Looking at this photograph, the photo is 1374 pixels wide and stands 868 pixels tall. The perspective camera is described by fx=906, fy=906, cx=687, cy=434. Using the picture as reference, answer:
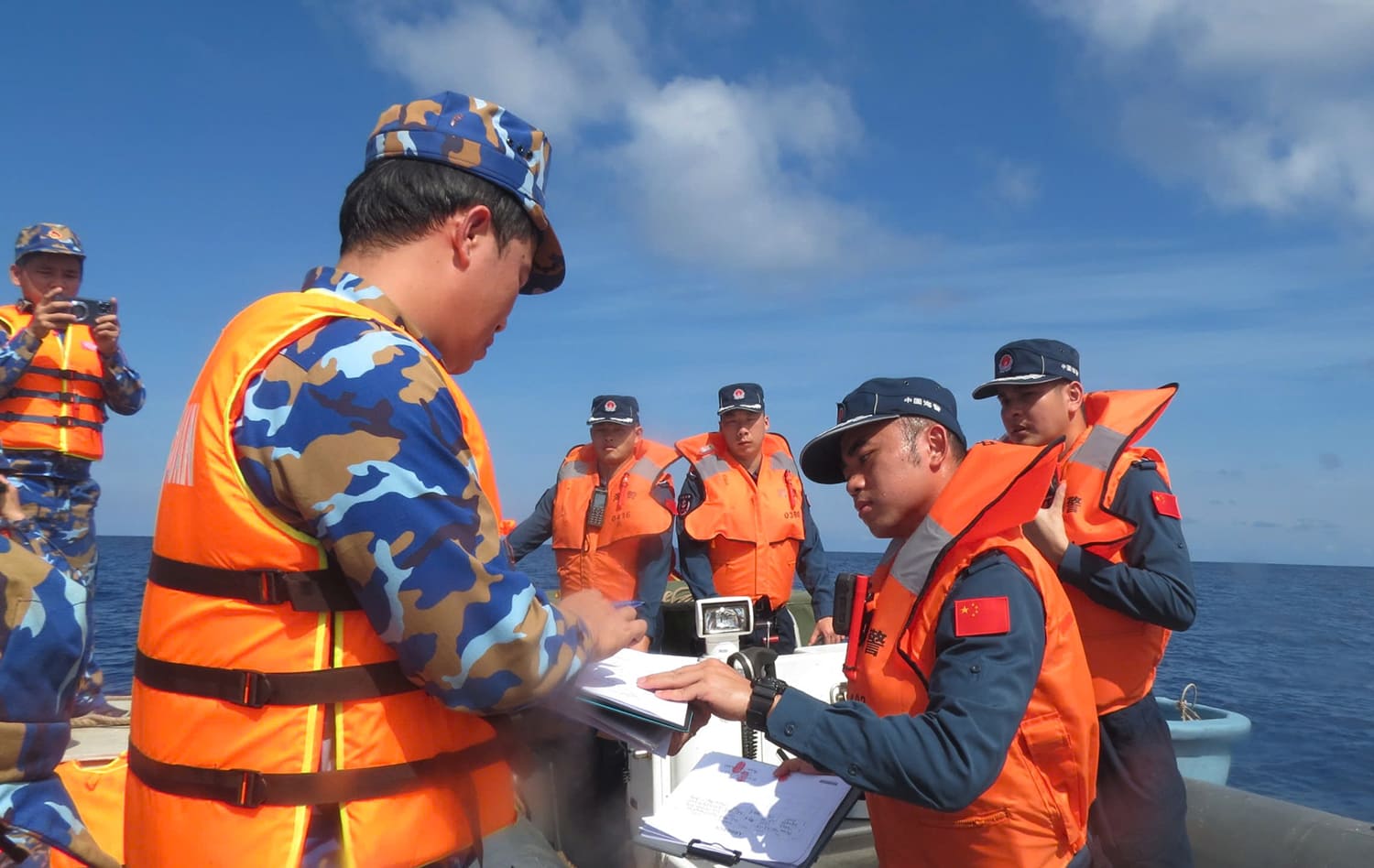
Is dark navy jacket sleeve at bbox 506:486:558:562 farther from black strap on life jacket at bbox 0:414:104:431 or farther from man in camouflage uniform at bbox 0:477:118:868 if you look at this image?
man in camouflage uniform at bbox 0:477:118:868

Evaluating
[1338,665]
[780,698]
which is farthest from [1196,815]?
[1338,665]

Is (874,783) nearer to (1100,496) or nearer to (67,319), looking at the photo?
(1100,496)

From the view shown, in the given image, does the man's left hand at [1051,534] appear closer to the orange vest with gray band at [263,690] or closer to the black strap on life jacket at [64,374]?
the orange vest with gray band at [263,690]

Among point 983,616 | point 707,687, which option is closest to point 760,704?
point 707,687

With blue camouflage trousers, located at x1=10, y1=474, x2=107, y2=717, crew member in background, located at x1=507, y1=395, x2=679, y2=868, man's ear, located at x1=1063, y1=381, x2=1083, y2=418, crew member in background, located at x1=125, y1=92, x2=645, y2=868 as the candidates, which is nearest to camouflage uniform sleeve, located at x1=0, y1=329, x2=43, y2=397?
blue camouflage trousers, located at x1=10, y1=474, x2=107, y2=717

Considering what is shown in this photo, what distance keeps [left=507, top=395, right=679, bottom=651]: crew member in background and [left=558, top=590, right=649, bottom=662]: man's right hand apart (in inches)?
186

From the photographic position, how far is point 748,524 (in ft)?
20.4

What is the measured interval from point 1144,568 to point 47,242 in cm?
558

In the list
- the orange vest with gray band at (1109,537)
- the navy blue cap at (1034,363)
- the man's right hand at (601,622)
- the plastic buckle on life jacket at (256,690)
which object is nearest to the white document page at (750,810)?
the man's right hand at (601,622)

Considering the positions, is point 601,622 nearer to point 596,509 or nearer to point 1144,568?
point 1144,568

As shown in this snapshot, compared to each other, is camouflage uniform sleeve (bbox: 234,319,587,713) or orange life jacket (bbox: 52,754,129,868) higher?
camouflage uniform sleeve (bbox: 234,319,587,713)

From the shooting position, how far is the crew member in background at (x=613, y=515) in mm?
6520

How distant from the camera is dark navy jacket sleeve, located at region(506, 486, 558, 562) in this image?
7.04 m

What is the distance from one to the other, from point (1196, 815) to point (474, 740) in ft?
13.8
